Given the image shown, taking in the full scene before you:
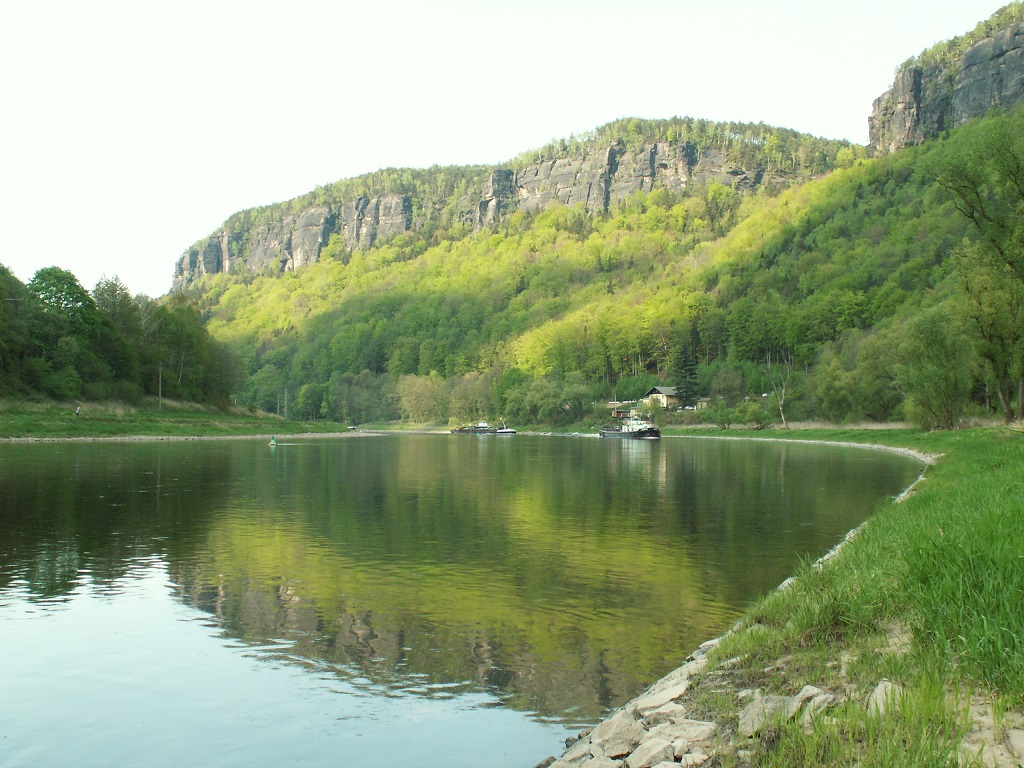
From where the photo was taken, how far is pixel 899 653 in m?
7.27

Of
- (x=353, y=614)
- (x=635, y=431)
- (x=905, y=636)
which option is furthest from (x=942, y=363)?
(x=905, y=636)

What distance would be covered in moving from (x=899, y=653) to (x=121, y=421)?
8162 centimetres

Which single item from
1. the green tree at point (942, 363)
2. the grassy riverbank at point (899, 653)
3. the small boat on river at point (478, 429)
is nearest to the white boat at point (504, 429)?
the small boat on river at point (478, 429)

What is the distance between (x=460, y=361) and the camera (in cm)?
19712

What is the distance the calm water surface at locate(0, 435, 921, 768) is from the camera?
28.1 feet

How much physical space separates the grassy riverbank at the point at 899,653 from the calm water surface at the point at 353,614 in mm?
1992

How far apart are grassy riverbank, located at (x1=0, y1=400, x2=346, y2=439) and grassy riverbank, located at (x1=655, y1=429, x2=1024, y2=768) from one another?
69789 mm

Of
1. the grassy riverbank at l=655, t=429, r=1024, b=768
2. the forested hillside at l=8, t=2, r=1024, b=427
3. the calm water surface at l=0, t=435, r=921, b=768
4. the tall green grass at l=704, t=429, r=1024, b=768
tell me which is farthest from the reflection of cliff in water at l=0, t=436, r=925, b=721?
the forested hillside at l=8, t=2, r=1024, b=427

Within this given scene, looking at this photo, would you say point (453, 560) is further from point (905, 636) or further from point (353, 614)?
point (905, 636)

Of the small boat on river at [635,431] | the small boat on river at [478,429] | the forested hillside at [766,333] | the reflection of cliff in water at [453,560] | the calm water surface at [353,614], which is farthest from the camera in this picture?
the small boat on river at [478,429]

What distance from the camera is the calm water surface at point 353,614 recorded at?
8.55 metres

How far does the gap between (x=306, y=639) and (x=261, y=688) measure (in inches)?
76.6

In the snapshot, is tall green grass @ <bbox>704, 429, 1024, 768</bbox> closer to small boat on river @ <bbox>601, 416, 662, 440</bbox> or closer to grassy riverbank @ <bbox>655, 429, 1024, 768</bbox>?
grassy riverbank @ <bbox>655, 429, 1024, 768</bbox>

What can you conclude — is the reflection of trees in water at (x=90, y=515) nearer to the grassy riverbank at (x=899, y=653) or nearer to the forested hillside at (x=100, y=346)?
the grassy riverbank at (x=899, y=653)
